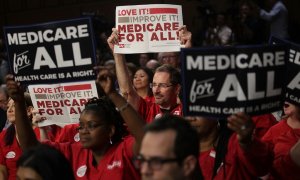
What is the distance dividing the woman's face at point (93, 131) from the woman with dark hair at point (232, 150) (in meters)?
0.55

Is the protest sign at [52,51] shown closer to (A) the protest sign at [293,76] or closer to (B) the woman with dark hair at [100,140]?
(B) the woman with dark hair at [100,140]

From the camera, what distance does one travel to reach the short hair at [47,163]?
3.11 meters

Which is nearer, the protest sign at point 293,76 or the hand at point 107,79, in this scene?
the hand at point 107,79

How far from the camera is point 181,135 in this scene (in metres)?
2.96

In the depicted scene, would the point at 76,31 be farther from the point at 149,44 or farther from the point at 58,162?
the point at 58,162

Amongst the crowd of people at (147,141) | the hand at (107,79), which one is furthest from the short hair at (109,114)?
the hand at (107,79)

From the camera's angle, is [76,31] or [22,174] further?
[76,31]

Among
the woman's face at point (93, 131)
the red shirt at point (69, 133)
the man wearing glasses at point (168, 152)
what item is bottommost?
the red shirt at point (69, 133)

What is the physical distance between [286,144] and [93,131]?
1.18 metres

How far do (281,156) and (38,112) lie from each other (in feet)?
6.72

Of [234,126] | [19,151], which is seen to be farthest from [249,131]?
[19,151]

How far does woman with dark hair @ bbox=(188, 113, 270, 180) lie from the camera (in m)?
3.23

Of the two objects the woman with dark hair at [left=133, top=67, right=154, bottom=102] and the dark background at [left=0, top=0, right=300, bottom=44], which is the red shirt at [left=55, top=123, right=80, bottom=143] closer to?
the woman with dark hair at [left=133, top=67, right=154, bottom=102]

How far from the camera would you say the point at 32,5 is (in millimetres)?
14891
